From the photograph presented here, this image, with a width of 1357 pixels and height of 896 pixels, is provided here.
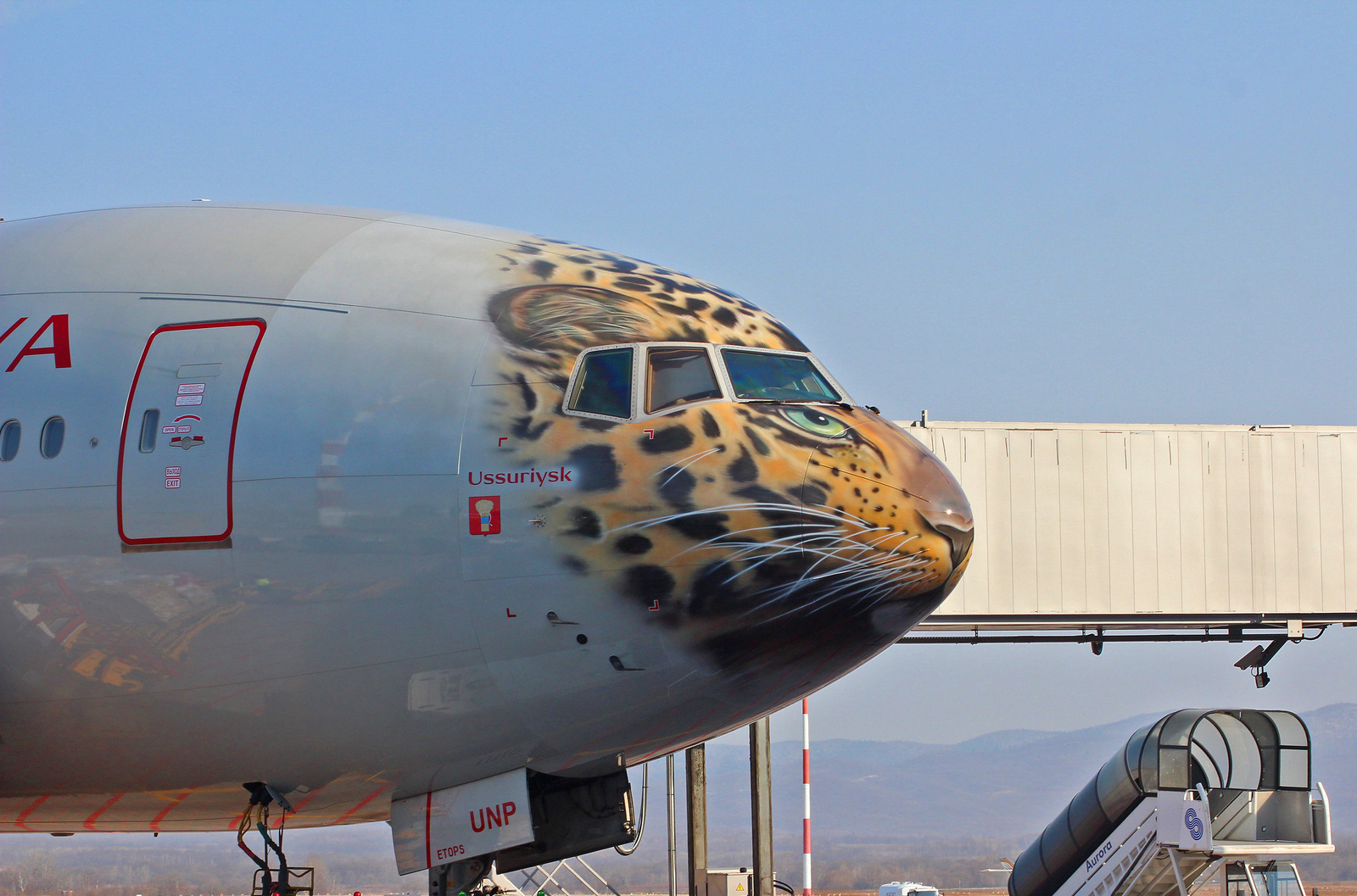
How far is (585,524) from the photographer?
27.7 ft

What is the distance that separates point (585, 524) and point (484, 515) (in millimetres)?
613

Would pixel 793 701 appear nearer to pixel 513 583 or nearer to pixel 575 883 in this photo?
pixel 513 583

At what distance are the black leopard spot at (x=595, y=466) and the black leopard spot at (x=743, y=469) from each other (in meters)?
0.68

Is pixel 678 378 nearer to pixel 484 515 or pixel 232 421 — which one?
pixel 484 515

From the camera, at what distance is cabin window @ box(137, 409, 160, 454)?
8984mm

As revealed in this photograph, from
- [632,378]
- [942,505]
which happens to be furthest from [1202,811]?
[632,378]

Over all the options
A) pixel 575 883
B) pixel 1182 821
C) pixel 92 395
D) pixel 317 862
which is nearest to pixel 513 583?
pixel 92 395

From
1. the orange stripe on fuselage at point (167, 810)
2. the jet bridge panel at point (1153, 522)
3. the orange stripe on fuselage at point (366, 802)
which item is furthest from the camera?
the jet bridge panel at point (1153, 522)

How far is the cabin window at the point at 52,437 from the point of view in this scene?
922 cm

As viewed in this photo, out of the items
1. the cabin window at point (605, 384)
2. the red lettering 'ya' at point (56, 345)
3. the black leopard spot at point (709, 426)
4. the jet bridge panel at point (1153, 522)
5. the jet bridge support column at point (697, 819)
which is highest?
the red lettering 'ya' at point (56, 345)

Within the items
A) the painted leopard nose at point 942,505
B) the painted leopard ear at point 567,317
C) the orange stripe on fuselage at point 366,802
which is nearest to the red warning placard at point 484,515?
the painted leopard ear at point 567,317

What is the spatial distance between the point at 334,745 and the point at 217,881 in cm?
8855

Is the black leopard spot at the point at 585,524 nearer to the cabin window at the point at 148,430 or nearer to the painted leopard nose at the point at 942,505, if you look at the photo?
the painted leopard nose at the point at 942,505

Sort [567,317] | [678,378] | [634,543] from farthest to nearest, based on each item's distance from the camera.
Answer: [567,317]
[678,378]
[634,543]
